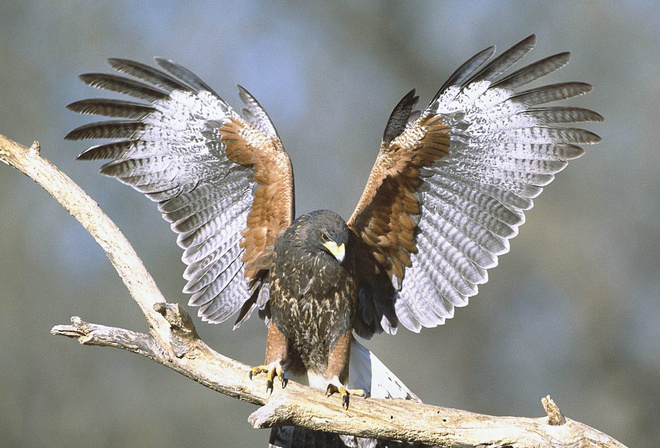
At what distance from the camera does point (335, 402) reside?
11.0 ft

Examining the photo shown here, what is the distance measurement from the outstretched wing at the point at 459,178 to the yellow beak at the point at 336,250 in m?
0.49

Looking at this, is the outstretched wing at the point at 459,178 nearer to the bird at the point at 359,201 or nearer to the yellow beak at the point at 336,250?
the bird at the point at 359,201

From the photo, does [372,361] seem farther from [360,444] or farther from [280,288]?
[280,288]

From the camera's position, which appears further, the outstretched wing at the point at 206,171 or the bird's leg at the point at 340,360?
the outstretched wing at the point at 206,171

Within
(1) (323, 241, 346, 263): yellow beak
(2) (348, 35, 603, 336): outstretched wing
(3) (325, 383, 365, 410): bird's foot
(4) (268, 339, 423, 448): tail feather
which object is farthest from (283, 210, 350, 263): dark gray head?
(4) (268, 339, 423, 448): tail feather

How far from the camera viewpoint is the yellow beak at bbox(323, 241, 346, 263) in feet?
11.8

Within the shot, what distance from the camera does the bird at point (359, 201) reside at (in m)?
3.88

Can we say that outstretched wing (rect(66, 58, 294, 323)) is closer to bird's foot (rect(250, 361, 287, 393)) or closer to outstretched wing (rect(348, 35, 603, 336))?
outstretched wing (rect(348, 35, 603, 336))

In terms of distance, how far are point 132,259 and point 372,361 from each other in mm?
1728

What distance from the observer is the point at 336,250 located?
3.62 m

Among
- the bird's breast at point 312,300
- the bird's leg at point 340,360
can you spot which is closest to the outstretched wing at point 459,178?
the bird's breast at point 312,300

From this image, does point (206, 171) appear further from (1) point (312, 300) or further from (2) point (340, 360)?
(2) point (340, 360)

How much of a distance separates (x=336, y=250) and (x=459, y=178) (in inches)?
44.2

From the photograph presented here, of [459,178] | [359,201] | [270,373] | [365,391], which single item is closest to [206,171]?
[359,201]
